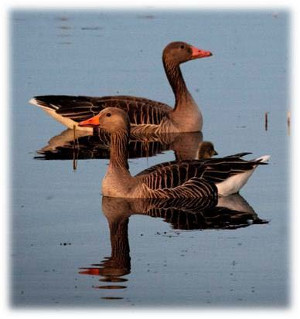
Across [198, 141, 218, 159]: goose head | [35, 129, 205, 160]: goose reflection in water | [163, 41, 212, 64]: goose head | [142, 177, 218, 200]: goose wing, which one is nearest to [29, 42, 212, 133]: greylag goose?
[163, 41, 212, 64]: goose head

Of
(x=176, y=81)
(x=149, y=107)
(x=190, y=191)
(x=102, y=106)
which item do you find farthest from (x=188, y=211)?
(x=176, y=81)

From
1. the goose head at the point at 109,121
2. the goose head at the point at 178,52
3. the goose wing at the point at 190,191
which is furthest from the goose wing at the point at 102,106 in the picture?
the goose wing at the point at 190,191

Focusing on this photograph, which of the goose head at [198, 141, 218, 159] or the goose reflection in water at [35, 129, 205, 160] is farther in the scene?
the goose reflection in water at [35, 129, 205, 160]

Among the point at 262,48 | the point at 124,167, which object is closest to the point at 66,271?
the point at 124,167

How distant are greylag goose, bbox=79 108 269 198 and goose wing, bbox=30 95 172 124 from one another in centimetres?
383

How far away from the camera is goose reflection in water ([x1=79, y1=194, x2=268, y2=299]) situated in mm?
11773

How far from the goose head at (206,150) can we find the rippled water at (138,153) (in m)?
0.17

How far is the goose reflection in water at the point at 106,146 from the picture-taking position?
1609 cm

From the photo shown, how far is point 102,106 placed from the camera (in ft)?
59.6

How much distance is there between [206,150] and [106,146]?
1.79 meters

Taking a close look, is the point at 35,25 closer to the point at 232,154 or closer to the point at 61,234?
the point at 232,154

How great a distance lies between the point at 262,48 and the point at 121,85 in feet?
11.4

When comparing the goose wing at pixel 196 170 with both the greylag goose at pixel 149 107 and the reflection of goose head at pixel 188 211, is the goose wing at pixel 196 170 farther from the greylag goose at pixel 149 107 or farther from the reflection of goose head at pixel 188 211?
the greylag goose at pixel 149 107

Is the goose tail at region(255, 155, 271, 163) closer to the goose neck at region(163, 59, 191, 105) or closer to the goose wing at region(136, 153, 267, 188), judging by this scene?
the goose wing at region(136, 153, 267, 188)
